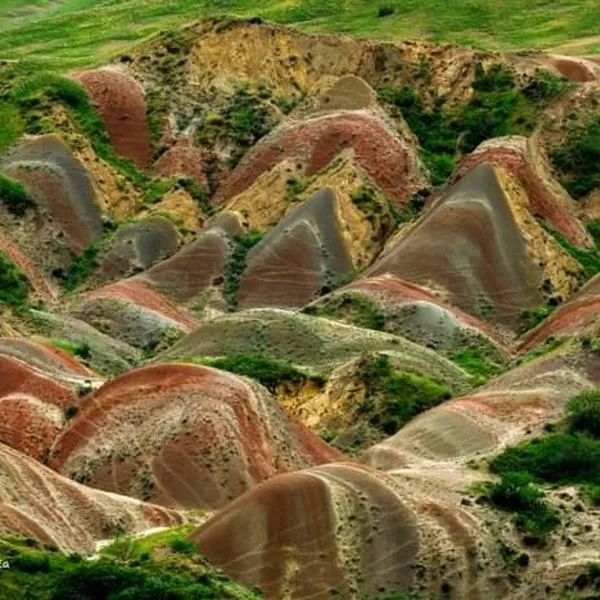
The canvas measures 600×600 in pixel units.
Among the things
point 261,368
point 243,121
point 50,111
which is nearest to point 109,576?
point 261,368

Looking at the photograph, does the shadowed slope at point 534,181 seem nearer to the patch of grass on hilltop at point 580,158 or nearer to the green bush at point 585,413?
the patch of grass on hilltop at point 580,158

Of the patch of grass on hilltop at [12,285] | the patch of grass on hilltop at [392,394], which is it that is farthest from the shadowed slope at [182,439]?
the patch of grass on hilltop at [12,285]

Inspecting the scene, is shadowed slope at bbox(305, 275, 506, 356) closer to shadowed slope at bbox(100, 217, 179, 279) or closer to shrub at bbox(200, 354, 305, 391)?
shrub at bbox(200, 354, 305, 391)

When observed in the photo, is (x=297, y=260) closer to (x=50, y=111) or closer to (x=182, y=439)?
(x=50, y=111)

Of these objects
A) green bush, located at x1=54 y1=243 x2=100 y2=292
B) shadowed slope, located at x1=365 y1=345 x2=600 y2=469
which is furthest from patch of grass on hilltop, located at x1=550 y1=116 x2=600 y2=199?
shadowed slope, located at x1=365 y1=345 x2=600 y2=469

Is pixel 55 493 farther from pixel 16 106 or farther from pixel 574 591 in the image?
pixel 16 106

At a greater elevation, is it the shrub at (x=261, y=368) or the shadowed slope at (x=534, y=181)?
the shrub at (x=261, y=368)

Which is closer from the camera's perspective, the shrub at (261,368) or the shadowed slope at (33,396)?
the shadowed slope at (33,396)
